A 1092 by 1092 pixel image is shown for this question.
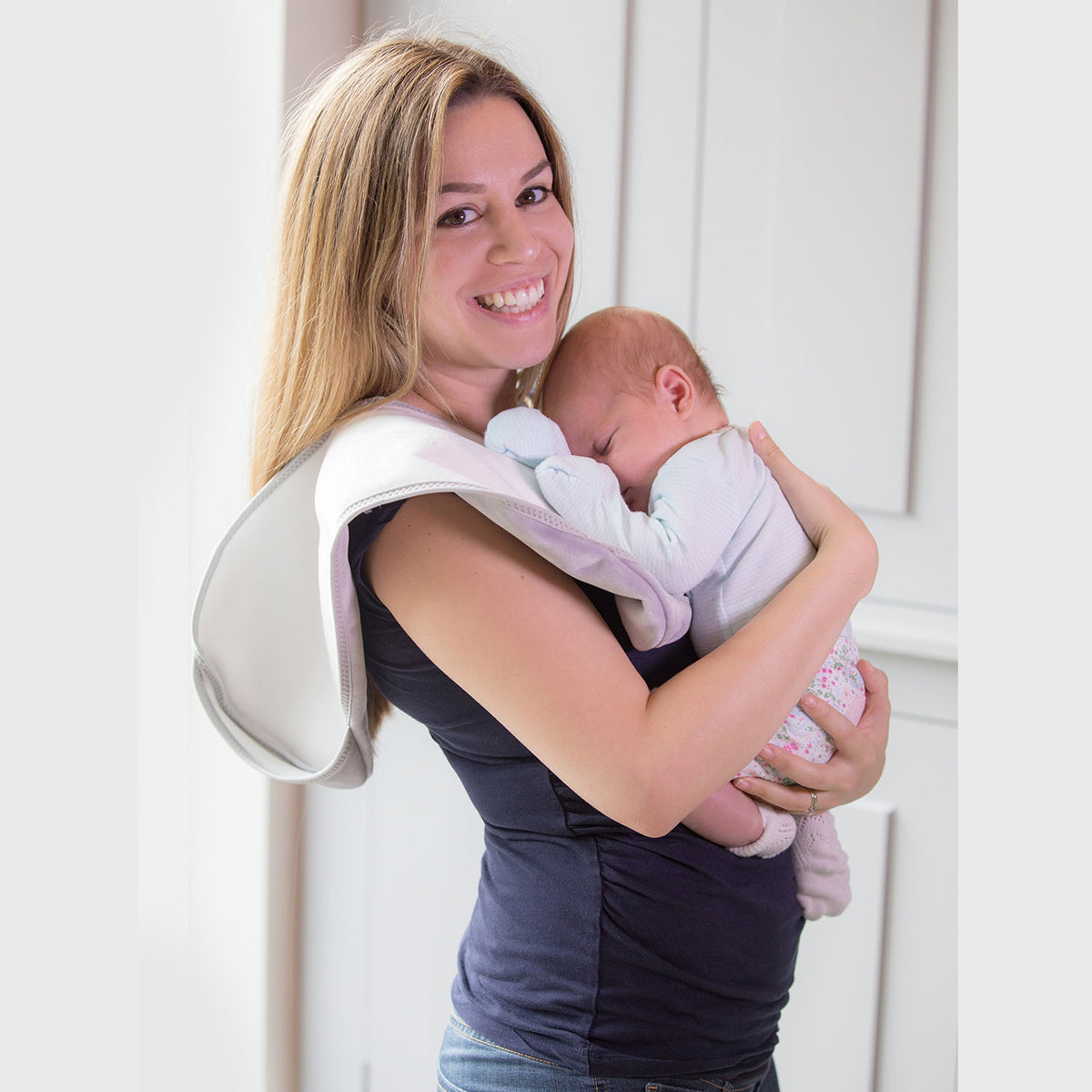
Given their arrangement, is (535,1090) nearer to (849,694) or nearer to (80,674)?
(849,694)

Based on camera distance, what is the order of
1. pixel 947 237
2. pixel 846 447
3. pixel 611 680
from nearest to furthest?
pixel 611 680 < pixel 947 237 < pixel 846 447

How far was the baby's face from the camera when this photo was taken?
1.05m

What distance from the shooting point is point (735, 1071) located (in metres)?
1.03

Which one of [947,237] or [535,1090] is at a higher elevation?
[947,237]

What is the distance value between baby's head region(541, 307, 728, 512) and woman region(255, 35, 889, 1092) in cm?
6

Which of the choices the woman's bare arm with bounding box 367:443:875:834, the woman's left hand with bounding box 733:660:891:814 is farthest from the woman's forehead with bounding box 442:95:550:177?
the woman's left hand with bounding box 733:660:891:814

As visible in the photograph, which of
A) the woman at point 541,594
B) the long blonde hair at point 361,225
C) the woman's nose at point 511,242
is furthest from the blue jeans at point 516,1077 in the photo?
the woman's nose at point 511,242

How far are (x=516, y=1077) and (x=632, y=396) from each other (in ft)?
2.07

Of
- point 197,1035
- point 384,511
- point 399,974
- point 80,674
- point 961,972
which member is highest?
point 384,511

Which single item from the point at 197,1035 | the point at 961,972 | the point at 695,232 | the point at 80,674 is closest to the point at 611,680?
the point at 961,972

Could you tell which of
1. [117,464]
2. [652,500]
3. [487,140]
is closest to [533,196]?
[487,140]

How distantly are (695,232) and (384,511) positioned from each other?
945mm

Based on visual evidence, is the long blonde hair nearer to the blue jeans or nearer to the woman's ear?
the woman's ear

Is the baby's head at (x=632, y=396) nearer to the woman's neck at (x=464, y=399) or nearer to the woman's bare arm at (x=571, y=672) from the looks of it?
the woman's neck at (x=464, y=399)
